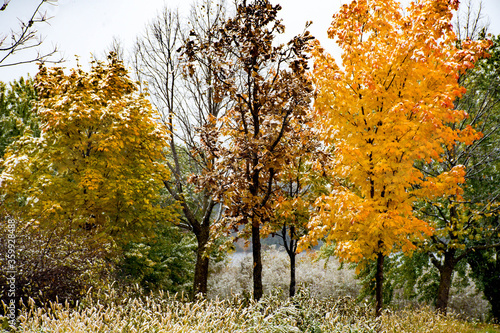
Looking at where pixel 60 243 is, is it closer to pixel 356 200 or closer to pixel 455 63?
pixel 356 200

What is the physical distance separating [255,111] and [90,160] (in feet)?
14.5

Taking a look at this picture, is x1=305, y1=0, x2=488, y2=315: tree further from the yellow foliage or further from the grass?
the grass

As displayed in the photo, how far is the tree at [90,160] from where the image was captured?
8.30 m

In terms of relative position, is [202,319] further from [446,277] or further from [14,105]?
[14,105]

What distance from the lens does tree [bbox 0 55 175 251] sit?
327 inches

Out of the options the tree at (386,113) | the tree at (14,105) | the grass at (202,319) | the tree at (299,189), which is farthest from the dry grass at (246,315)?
the tree at (14,105)

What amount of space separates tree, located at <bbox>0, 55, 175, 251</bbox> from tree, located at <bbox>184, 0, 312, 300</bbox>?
279 cm

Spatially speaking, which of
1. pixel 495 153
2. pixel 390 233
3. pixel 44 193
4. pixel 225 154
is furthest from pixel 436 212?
pixel 44 193

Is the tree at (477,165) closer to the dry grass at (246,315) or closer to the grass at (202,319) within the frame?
the dry grass at (246,315)

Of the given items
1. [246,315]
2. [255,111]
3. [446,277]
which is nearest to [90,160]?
[255,111]

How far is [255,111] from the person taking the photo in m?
7.21

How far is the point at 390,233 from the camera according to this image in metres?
6.13

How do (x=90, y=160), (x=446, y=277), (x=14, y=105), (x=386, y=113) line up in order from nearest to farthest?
(x=386, y=113), (x=90, y=160), (x=446, y=277), (x=14, y=105)

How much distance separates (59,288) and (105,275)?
1.05 metres
